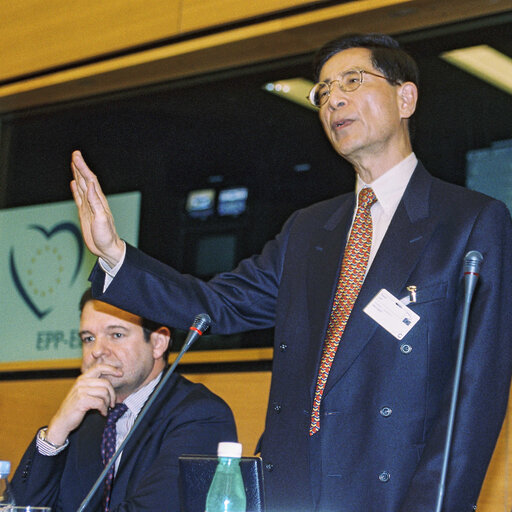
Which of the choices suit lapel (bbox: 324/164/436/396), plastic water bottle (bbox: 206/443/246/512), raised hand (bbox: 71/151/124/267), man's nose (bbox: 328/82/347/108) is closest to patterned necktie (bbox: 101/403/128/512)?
raised hand (bbox: 71/151/124/267)

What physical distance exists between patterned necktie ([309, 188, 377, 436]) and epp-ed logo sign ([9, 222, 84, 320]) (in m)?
2.26

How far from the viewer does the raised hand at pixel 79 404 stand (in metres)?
2.68

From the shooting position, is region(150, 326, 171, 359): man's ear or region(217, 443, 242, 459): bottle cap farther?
region(150, 326, 171, 359): man's ear

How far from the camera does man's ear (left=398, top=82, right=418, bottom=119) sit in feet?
7.82

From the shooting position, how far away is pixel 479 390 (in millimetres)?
Answer: 1861

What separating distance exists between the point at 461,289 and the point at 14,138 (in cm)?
328

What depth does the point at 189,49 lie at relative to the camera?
3814 mm

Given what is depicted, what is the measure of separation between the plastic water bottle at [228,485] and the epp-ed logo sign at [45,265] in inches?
116

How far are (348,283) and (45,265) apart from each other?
99.8 inches

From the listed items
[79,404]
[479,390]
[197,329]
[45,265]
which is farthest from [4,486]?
[45,265]

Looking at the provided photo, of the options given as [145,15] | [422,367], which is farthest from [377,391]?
[145,15]

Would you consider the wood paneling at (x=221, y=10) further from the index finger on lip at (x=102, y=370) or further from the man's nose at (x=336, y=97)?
the index finger on lip at (x=102, y=370)

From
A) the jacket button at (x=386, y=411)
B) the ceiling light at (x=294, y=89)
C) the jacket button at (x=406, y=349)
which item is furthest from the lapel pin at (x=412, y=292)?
the ceiling light at (x=294, y=89)

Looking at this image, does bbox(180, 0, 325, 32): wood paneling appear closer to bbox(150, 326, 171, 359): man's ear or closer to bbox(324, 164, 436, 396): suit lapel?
bbox(150, 326, 171, 359): man's ear
